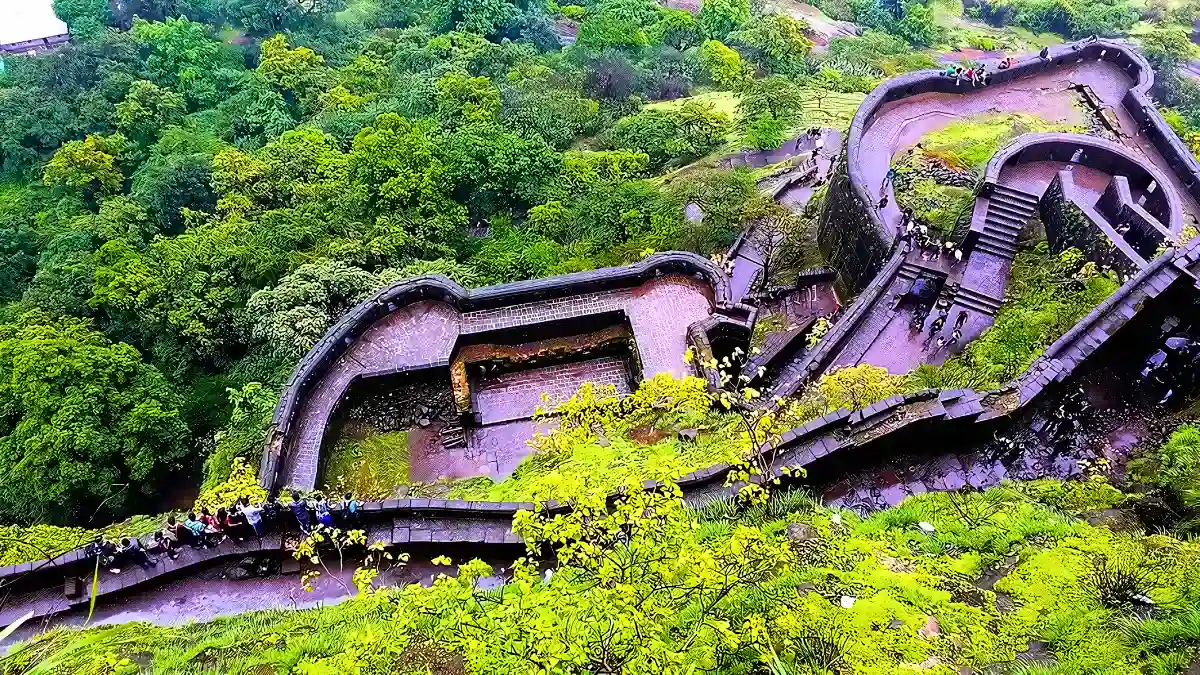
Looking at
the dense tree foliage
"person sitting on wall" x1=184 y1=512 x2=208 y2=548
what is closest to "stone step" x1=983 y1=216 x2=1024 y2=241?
the dense tree foliage

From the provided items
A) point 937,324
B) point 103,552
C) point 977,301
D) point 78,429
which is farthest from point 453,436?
point 977,301

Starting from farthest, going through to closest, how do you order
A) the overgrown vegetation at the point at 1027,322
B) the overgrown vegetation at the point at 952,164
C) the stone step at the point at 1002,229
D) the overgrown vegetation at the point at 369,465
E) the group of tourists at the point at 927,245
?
1. the overgrown vegetation at the point at 952,164
2. the stone step at the point at 1002,229
3. the group of tourists at the point at 927,245
4. the overgrown vegetation at the point at 369,465
5. the overgrown vegetation at the point at 1027,322

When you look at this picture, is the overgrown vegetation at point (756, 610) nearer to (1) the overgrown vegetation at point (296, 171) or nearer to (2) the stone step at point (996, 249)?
(1) the overgrown vegetation at point (296, 171)

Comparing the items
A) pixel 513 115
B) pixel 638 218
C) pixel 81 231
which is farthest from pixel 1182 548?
pixel 81 231

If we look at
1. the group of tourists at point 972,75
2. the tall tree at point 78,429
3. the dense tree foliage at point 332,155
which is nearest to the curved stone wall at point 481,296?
the dense tree foliage at point 332,155

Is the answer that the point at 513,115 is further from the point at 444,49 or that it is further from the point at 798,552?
the point at 798,552
